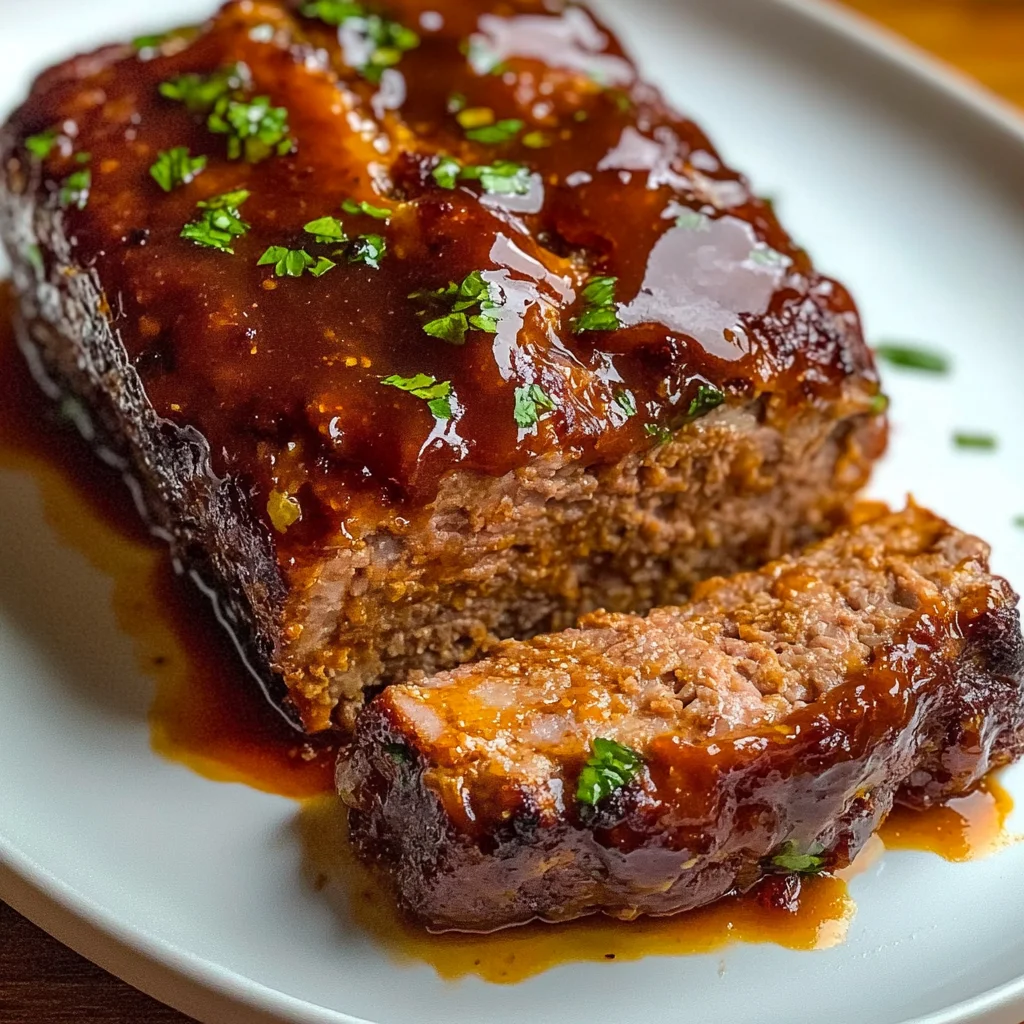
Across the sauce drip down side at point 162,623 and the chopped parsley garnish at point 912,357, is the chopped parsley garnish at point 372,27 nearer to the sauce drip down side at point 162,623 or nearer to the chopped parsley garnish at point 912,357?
the sauce drip down side at point 162,623

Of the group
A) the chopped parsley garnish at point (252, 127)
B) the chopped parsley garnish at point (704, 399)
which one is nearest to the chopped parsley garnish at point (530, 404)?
the chopped parsley garnish at point (704, 399)

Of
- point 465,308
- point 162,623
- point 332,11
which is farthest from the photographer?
point 332,11

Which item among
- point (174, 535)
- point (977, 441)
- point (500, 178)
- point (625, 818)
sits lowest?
point (174, 535)

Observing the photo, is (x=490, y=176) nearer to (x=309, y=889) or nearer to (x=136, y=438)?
(x=136, y=438)

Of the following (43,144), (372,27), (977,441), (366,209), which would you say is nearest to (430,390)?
(366,209)

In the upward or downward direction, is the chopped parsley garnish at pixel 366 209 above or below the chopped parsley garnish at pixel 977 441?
above

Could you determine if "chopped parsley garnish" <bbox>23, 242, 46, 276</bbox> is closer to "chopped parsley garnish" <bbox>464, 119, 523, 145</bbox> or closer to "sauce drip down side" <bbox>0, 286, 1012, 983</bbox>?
"sauce drip down side" <bbox>0, 286, 1012, 983</bbox>
